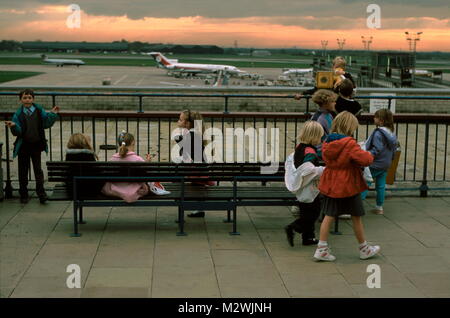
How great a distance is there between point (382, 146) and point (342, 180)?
6.94 feet

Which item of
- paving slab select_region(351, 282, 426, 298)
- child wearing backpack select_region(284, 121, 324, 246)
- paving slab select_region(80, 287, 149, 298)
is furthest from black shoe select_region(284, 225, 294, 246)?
paving slab select_region(80, 287, 149, 298)

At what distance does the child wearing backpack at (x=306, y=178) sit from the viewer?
22.3 feet

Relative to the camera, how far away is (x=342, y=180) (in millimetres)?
6328

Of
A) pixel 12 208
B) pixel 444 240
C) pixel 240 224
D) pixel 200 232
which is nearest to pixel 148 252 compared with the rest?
pixel 200 232

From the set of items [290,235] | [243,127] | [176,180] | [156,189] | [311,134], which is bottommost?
[290,235]

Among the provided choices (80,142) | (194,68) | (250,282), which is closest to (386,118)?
(250,282)

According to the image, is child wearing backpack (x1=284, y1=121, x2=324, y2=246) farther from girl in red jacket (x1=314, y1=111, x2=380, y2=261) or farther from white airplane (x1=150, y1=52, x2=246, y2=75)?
white airplane (x1=150, y1=52, x2=246, y2=75)

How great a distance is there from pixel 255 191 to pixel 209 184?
0.72 meters

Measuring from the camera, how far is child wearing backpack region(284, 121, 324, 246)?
22.3 ft

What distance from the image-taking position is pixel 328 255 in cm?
642

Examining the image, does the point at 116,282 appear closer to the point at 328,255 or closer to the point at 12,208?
the point at 328,255

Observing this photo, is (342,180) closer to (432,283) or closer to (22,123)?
(432,283)

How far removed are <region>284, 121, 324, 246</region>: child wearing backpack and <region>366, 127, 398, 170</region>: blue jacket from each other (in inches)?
62.3

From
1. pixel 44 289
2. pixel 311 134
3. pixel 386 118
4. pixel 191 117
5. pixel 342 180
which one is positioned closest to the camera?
pixel 44 289
